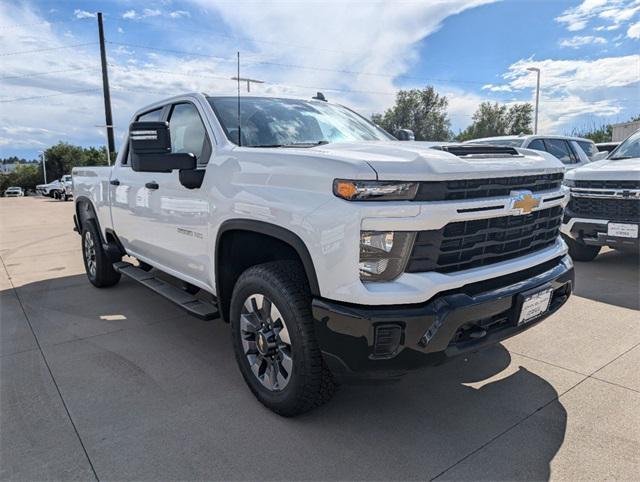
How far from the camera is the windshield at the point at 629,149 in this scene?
6496 mm

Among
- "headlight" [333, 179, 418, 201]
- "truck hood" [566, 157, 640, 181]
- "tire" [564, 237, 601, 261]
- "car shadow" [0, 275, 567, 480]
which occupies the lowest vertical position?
"car shadow" [0, 275, 567, 480]

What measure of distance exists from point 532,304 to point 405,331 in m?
Answer: 0.85

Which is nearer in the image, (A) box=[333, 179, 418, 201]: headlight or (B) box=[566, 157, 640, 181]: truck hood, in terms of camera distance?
(A) box=[333, 179, 418, 201]: headlight

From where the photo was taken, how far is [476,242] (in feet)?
7.96

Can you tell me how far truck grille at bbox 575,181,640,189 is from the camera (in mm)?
5438

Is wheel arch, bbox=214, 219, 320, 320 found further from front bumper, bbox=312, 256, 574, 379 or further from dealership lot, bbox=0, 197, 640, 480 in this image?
dealership lot, bbox=0, 197, 640, 480

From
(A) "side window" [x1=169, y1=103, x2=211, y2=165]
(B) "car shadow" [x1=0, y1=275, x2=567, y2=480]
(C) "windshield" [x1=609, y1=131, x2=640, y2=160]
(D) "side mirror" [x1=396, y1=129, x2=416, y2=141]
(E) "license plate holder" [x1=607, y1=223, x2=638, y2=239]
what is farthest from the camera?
(C) "windshield" [x1=609, y1=131, x2=640, y2=160]

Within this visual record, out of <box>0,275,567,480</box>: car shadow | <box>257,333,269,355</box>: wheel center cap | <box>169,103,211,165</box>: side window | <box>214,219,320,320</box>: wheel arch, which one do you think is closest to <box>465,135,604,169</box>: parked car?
Result: <box>0,275,567,480</box>: car shadow

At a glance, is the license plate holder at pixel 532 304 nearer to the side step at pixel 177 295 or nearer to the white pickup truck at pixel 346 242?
the white pickup truck at pixel 346 242

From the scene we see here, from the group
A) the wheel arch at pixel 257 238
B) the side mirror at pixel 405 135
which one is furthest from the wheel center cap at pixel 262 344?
the side mirror at pixel 405 135

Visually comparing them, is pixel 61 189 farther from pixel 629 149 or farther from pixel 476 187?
pixel 476 187

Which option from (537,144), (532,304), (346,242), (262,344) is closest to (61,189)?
(537,144)

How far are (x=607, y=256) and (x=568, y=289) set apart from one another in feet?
16.2

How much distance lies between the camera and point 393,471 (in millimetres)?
2303
